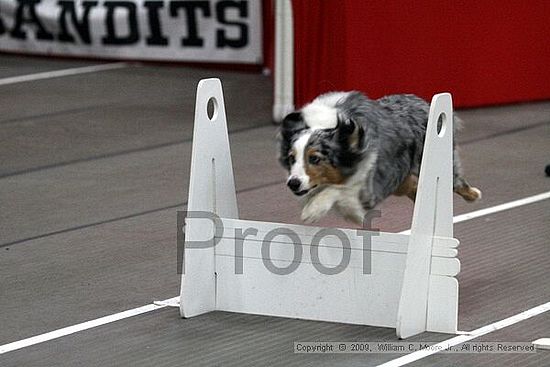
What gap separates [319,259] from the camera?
450cm

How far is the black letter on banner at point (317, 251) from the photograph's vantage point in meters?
4.44

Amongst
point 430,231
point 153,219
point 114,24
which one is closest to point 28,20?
point 114,24

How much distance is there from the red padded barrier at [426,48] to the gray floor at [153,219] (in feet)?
0.93

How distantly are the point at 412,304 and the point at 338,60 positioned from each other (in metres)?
4.27

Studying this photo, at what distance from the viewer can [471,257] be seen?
5426 millimetres

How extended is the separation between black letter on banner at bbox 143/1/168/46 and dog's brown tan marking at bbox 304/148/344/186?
22.1 feet

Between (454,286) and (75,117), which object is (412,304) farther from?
(75,117)

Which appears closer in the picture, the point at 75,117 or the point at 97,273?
the point at 97,273

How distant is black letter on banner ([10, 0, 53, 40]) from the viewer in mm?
11398

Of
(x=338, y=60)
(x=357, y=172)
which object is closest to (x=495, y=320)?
(x=357, y=172)

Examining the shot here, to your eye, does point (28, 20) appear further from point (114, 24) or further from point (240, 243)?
point (240, 243)

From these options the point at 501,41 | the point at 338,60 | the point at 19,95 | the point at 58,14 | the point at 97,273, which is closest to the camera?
the point at 97,273

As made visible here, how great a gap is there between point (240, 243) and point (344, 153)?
586 millimetres

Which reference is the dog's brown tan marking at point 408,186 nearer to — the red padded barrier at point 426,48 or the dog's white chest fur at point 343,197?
the dog's white chest fur at point 343,197
